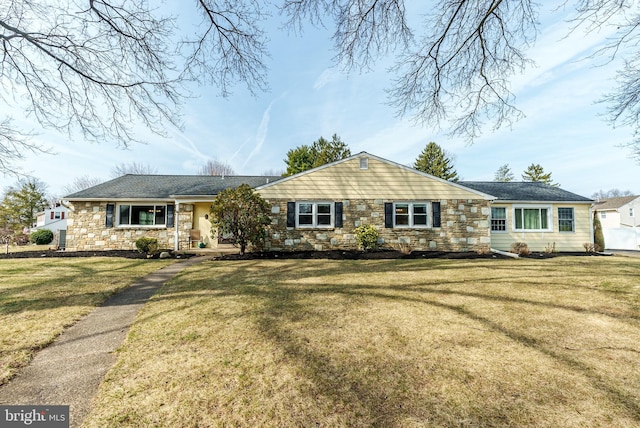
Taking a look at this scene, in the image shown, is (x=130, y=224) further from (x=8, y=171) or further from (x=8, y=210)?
(x=8, y=210)

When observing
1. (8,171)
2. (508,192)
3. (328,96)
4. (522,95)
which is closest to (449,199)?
(508,192)

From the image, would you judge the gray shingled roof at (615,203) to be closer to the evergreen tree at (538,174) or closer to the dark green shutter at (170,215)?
the evergreen tree at (538,174)

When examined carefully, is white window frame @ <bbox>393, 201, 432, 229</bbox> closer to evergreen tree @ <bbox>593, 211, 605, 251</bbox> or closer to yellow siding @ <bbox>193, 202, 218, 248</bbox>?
yellow siding @ <bbox>193, 202, 218, 248</bbox>

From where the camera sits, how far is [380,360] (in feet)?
9.57

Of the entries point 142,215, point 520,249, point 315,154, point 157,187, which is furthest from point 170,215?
point 315,154

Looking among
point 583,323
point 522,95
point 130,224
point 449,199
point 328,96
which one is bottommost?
point 583,323


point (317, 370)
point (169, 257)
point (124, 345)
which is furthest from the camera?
point (169, 257)

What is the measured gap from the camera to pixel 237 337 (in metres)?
3.44

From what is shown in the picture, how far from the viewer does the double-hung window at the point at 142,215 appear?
1377cm

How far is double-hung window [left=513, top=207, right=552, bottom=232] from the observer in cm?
1453

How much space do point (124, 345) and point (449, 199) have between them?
13.5m

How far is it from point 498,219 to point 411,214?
5.54 meters

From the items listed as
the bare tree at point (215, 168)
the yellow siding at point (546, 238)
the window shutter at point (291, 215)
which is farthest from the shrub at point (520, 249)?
the bare tree at point (215, 168)

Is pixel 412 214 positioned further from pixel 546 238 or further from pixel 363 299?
pixel 363 299
